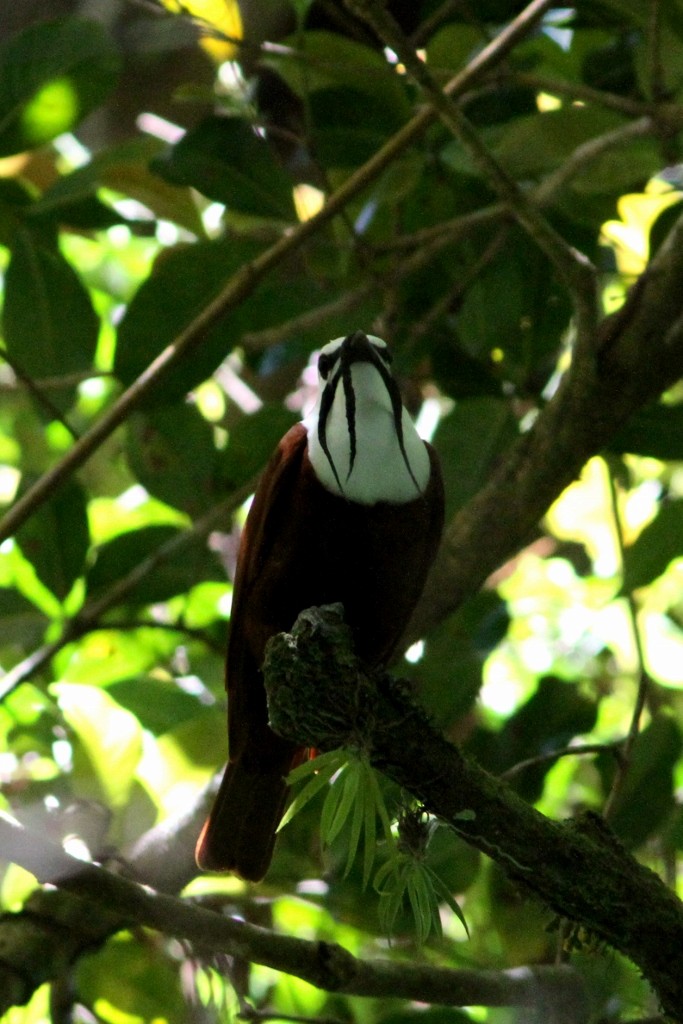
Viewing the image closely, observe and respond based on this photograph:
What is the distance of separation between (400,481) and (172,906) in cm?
107

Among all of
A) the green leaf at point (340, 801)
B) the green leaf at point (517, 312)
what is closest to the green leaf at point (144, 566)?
the green leaf at point (517, 312)

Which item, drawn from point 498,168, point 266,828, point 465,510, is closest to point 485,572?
point 465,510

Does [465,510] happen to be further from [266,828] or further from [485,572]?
[266,828]

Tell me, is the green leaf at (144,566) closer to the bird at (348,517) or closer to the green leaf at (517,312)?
the bird at (348,517)

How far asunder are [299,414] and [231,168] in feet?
2.49

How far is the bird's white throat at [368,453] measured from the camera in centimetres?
278

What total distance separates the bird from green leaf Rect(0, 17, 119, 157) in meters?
1.12

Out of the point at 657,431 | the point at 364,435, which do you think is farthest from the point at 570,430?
the point at 364,435

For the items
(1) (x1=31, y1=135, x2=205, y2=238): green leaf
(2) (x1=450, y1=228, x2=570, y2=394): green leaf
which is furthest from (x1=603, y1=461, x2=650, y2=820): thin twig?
(1) (x1=31, y1=135, x2=205, y2=238): green leaf

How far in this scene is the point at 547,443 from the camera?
3217mm

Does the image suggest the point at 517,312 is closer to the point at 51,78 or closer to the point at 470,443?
the point at 470,443

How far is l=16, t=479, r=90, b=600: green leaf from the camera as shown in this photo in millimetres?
3459

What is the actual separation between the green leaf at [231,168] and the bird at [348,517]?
750 millimetres

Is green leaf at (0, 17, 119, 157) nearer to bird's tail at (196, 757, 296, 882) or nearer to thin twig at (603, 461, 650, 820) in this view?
bird's tail at (196, 757, 296, 882)
